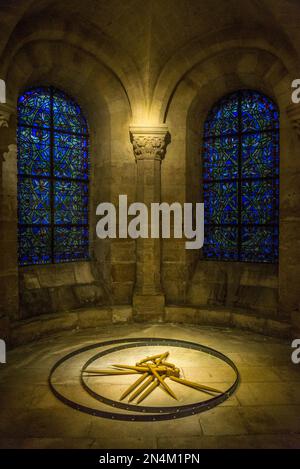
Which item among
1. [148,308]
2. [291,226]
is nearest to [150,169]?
[148,308]

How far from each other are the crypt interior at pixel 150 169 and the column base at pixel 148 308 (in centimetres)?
3

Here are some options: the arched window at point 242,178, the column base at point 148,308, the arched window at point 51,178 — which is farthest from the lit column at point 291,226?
the arched window at point 51,178

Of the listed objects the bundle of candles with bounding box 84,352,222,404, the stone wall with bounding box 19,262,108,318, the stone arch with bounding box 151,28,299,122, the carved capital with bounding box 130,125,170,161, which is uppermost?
the stone arch with bounding box 151,28,299,122

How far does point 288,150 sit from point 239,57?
1.84 metres

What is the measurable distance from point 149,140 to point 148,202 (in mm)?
1091

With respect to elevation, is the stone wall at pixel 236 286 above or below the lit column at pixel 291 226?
below

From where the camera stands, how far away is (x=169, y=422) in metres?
3.49

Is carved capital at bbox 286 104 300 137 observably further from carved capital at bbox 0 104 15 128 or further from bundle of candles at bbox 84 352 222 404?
carved capital at bbox 0 104 15 128

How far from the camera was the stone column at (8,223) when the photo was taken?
572cm

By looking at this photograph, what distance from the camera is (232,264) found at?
23.3 feet

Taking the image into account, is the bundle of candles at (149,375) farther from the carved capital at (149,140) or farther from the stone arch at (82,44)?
the stone arch at (82,44)

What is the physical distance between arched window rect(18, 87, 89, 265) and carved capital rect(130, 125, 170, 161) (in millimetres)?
1145

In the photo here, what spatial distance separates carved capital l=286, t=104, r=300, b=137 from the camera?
18.1ft

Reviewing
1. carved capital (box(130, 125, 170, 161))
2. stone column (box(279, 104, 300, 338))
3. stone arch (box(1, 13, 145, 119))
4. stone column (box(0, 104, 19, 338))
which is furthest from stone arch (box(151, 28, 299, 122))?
stone column (box(0, 104, 19, 338))
